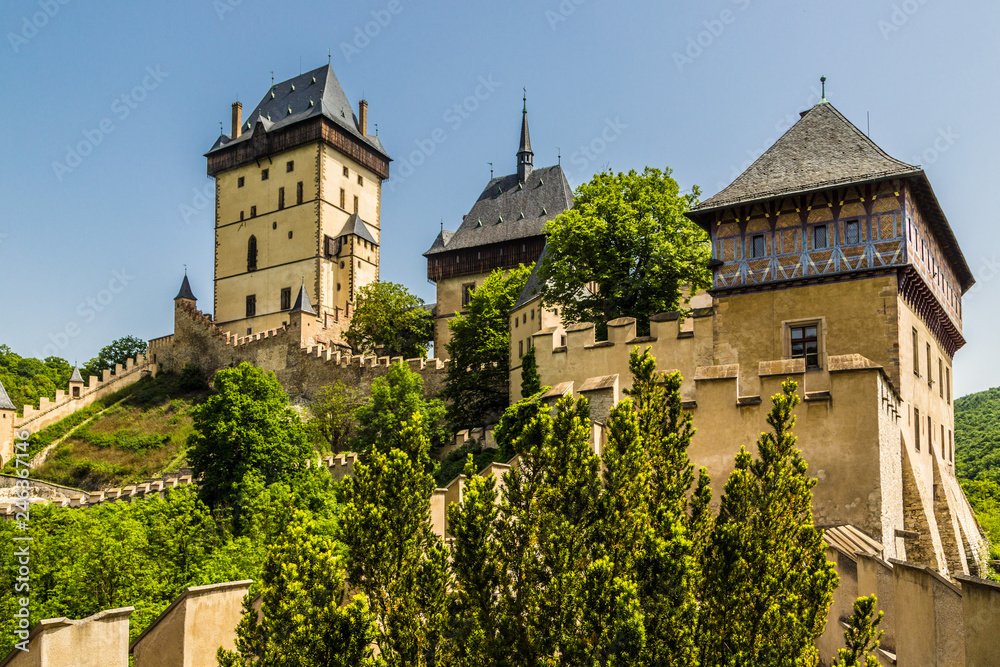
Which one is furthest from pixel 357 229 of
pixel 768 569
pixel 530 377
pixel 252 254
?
pixel 768 569

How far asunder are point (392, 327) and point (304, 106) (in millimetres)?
19226

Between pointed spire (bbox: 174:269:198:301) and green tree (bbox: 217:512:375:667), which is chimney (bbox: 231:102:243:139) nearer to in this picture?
pointed spire (bbox: 174:269:198:301)

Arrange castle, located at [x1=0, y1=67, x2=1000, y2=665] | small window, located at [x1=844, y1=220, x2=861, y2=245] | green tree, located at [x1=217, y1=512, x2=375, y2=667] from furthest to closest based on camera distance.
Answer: small window, located at [x1=844, y1=220, x2=861, y2=245] → castle, located at [x1=0, y1=67, x2=1000, y2=665] → green tree, located at [x1=217, y1=512, x2=375, y2=667]

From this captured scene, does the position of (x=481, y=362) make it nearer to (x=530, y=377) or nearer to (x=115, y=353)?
(x=530, y=377)

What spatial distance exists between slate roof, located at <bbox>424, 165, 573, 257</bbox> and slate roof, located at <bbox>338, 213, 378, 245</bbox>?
7629 mm

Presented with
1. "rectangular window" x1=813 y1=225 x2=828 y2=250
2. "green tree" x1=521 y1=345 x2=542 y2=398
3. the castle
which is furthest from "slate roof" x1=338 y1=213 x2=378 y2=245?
"rectangular window" x1=813 y1=225 x2=828 y2=250

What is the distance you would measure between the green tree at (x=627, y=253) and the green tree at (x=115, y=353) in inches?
2142

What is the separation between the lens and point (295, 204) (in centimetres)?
5934

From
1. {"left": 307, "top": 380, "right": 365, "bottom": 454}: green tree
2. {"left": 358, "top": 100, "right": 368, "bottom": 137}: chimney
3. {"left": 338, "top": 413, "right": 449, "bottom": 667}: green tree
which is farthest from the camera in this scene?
{"left": 358, "top": 100, "right": 368, "bottom": 137}: chimney

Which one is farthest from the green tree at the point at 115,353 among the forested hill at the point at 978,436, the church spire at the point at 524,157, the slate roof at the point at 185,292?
the forested hill at the point at 978,436

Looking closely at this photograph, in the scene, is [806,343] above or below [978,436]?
above

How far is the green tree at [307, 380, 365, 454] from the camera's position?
38.8m

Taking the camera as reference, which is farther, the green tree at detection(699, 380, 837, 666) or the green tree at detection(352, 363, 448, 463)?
the green tree at detection(352, 363, 448, 463)

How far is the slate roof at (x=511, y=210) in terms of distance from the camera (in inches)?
1945
